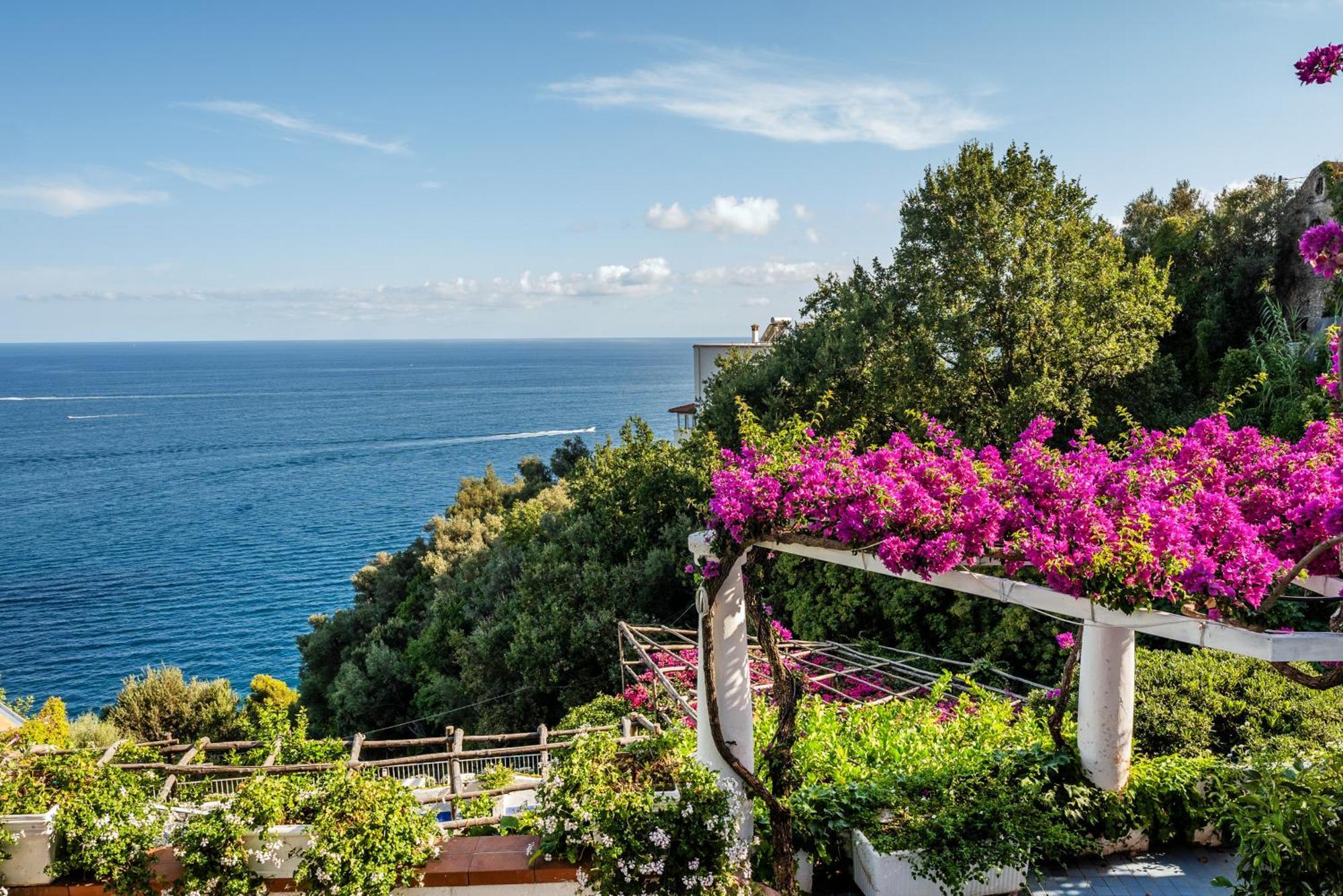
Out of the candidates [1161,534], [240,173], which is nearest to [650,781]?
[1161,534]

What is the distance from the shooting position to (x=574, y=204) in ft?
119

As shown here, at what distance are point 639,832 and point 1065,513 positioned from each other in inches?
102

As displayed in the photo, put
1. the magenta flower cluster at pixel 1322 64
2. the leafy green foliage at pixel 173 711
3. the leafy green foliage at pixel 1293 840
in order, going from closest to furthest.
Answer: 1. the magenta flower cluster at pixel 1322 64
2. the leafy green foliage at pixel 1293 840
3. the leafy green foliage at pixel 173 711

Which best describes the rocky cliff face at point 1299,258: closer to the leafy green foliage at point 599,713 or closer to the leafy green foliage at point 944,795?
the leafy green foliage at point 599,713

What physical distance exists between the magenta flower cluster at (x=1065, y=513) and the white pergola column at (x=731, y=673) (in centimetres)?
31

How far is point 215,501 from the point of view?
60312 mm

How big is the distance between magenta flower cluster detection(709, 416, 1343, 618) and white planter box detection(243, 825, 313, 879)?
243 centimetres

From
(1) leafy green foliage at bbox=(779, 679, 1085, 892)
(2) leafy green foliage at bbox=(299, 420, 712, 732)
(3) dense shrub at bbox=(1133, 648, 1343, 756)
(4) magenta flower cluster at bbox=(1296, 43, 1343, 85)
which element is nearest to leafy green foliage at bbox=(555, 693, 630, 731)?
(2) leafy green foliage at bbox=(299, 420, 712, 732)

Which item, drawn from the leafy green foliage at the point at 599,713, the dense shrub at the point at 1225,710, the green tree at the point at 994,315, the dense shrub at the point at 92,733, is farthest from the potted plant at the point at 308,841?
the dense shrub at the point at 92,733

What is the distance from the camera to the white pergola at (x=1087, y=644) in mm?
3691

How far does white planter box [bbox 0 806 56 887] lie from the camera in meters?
3.57

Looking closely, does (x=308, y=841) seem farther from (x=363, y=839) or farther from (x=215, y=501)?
(x=215, y=501)

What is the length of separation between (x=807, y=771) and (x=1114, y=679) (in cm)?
194

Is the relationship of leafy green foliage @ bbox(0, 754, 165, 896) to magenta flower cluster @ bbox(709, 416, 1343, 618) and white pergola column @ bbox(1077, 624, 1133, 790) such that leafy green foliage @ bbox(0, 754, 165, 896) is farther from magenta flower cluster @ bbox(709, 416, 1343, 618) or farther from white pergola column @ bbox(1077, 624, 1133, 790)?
white pergola column @ bbox(1077, 624, 1133, 790)
